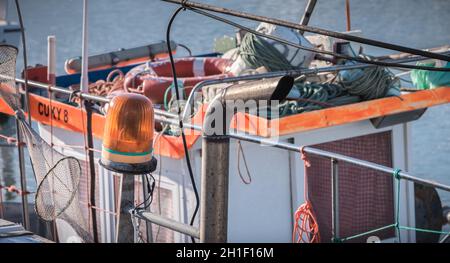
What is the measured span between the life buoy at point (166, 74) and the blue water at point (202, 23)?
732 centimetres

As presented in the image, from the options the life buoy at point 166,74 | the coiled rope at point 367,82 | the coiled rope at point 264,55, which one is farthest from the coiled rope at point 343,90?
the life buoy at point 166,74

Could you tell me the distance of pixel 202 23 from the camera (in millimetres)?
21609

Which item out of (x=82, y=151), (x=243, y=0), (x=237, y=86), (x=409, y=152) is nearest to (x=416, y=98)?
(x=409, y=152)

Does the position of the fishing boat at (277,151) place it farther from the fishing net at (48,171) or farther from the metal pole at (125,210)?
the metal pole at (125,210)

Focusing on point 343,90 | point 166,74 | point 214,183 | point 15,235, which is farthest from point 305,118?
point 214,183

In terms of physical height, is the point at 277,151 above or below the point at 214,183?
above

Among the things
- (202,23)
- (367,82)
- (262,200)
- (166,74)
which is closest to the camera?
(262,200)

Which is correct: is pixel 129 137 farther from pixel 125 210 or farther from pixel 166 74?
pixel 166 74

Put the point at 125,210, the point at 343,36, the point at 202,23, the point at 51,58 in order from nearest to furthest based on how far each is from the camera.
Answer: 1. the point at 343,36
2. the point at 125,210
3. the point at 51,58
4. the point at 202,23

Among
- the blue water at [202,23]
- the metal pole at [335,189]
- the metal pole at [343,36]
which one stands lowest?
the metal pole at [335,189]

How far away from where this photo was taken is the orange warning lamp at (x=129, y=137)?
390 cm

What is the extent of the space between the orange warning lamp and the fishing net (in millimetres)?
744

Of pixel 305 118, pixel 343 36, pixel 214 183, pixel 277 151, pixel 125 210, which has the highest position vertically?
pixel 343 36

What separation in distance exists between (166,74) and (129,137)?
4204 mm
